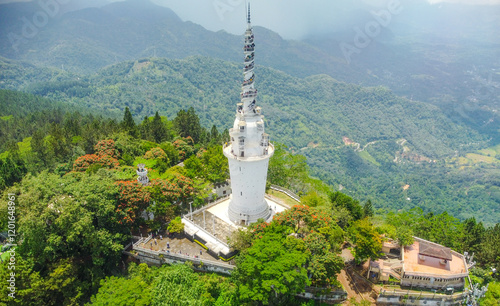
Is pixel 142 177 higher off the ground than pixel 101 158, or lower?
higher

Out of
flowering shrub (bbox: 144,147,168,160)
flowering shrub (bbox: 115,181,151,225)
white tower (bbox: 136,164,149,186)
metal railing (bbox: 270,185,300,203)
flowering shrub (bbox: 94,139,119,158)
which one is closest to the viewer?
flowering shrub (bbox: 115,181,151,225)

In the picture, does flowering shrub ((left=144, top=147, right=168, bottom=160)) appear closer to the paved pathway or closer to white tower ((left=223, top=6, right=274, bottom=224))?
the paved pathway

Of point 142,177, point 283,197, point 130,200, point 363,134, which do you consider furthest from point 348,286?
point 363,134

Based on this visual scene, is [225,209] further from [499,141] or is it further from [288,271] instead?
[499,141]

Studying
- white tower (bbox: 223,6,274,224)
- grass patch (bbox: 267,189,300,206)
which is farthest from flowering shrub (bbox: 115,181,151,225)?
grass patch (bbox: 267,189,300,206)

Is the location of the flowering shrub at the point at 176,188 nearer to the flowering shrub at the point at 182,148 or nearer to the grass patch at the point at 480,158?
the flowering shrub at the point at 182,148

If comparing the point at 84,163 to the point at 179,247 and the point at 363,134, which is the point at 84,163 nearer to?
the point at 179,247
